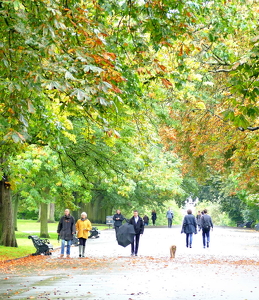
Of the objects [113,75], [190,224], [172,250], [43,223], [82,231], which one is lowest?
[172,250]

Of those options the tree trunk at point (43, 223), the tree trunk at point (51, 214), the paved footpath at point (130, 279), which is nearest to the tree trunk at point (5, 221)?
the paved footpath at point (130, 279)

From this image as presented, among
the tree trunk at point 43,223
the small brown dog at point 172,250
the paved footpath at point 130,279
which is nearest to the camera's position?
the paved footpath at point 130,279

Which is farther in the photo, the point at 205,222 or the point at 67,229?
the point at 205,222

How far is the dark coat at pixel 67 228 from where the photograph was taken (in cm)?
2109

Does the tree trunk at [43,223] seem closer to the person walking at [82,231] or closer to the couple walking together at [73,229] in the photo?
the couple walking together at [73,229]

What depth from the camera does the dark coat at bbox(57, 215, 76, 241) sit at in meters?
21.1

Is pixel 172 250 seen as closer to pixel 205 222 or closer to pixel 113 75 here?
pixel 205 222

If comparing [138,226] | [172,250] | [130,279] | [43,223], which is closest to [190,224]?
[138,226]

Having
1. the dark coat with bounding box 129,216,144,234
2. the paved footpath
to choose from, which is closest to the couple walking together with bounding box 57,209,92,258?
Answer: the paved footpath

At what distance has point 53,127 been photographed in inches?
513

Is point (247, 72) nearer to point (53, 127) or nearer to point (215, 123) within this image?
point (53, 127)

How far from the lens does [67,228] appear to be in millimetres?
21141

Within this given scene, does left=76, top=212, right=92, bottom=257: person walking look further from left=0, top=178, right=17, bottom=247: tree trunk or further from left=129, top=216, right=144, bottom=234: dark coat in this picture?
left=0, top=178, right=17, bottom=247: tree trunk

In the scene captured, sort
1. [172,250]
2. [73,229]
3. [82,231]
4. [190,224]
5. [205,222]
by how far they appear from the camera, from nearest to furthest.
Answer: [172,250]
[82,231]
[73,229]
[190,224]
[205,222]
